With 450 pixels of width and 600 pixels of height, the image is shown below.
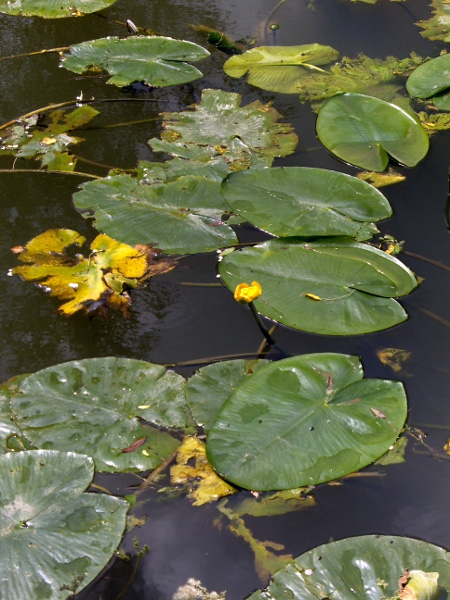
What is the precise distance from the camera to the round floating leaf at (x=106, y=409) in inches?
62.2

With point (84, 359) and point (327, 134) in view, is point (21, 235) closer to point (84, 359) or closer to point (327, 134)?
point (84, 359)

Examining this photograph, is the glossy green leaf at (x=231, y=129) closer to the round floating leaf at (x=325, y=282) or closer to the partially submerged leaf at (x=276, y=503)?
the round floating leaf at (x=325, y=282)

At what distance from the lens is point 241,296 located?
1.60 metres

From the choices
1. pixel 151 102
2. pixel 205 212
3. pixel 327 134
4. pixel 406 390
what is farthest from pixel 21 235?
pixel 406 390

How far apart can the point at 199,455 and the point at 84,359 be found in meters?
0.47

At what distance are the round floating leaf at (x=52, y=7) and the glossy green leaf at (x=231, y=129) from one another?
1359 millimetres

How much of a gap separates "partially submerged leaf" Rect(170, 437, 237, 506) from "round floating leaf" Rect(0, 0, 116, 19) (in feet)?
10.4

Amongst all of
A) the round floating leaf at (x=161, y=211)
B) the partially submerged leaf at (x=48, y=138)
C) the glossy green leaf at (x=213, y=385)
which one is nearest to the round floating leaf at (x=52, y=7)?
the partially submerged leaf at (x=48, y=138)

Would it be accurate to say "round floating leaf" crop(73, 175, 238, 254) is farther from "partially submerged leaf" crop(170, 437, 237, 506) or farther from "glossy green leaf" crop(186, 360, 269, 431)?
"partially submerged leaf" crop(170, 437, 237, 506)

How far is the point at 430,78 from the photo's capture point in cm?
293

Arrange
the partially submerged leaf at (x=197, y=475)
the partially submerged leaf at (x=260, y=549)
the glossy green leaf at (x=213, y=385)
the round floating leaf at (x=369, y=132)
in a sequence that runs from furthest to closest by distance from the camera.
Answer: the round floating leaf at (x=369, y=132), the glossy green leaf at (x=213, y=385), the partially submerged leaf at (x=197, y=475), the partially submerged leaf at (x=260, y=549)

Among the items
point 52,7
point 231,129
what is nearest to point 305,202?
point 231,129


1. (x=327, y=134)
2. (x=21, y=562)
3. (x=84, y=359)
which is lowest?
(x=21, y=562)

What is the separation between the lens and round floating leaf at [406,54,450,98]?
9.47 feet
